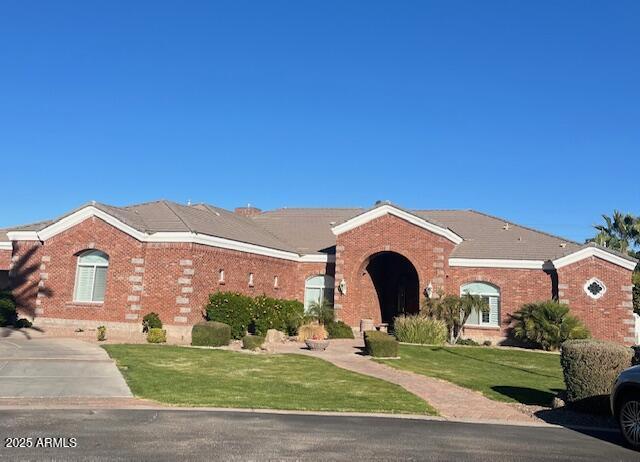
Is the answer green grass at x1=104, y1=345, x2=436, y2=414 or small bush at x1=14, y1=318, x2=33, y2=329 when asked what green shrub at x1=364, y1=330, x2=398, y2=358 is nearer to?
green grass at x1=104, y1=345, x2=436, y2=414

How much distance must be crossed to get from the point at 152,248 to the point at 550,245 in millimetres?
21041

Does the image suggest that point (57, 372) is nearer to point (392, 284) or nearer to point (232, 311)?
point (232, 311)

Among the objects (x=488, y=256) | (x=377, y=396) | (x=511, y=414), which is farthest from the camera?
(x=488, y=256)

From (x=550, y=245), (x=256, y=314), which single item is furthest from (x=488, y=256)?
(x=256, y=314)

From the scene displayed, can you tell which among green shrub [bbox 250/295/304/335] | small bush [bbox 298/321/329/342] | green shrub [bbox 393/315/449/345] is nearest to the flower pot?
small bush [bbox 298/321/329/342]

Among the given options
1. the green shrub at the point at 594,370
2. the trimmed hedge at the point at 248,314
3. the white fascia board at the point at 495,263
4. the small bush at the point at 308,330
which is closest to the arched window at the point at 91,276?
the trimmed hedge at the point at 248,314

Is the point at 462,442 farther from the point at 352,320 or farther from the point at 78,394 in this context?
the point at 352,320

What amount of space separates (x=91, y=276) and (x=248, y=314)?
8.14 meters

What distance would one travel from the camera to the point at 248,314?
24.5 metres

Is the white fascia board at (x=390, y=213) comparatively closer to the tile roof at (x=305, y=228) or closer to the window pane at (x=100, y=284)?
the tile roof at (x=305, y=228)

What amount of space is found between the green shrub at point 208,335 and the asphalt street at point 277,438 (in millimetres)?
11506

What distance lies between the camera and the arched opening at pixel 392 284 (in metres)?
31.2

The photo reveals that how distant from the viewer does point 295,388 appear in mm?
13117

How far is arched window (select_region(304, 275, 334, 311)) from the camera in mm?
31312
